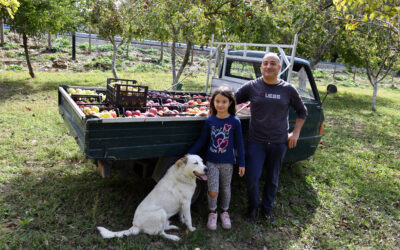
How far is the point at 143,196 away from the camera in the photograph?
405 centimetres

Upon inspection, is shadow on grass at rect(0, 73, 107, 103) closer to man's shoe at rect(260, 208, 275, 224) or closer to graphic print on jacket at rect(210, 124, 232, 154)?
graphic print on jacket at rect(210, 124, 232, 154)

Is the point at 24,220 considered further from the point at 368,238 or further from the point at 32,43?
the point at 32,43

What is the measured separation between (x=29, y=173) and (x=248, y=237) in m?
3.23

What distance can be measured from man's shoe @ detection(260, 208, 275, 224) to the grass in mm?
80

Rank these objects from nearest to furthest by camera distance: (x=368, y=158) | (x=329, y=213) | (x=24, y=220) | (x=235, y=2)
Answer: (x=24, y=220)
(x=329, y=213)
(x=368, y=158)
(x=235, y=2)

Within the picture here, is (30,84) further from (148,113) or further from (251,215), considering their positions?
(251,215)

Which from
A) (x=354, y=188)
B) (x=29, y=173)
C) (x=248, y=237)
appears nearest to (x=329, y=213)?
(x=354, y=188)

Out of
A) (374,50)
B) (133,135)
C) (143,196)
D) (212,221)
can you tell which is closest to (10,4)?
(133,135)

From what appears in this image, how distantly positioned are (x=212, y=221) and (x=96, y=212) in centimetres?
138

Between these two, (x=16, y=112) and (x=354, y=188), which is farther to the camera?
(x=16, y=112)

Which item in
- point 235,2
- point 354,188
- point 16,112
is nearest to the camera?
point 354,188

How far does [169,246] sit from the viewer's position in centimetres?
314

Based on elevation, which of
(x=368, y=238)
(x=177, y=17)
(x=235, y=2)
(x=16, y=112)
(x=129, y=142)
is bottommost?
(x=368, y=238)

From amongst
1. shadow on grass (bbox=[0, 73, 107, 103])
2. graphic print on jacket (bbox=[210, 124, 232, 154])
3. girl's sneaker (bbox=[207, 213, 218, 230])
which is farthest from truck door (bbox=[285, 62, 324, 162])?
shadow on grass (bbox=[0, 73, 107, 103])
